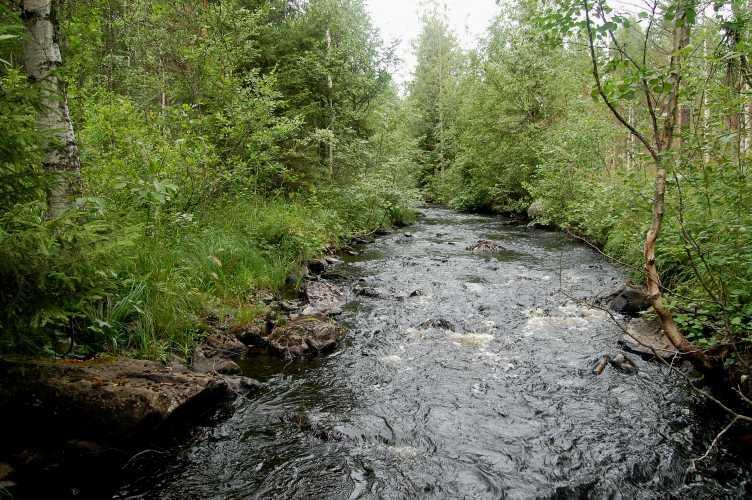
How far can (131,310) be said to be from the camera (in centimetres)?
565

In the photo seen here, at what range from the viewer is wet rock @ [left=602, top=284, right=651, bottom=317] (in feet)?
26.9

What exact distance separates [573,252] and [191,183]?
38.0 ft

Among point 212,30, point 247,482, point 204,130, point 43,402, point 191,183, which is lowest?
point 247,482

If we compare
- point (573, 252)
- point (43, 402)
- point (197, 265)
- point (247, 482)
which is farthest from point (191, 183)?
point (573, 252)

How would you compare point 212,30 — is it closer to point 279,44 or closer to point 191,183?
point 279,44

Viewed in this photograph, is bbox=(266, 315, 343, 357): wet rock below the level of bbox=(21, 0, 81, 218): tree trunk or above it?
below

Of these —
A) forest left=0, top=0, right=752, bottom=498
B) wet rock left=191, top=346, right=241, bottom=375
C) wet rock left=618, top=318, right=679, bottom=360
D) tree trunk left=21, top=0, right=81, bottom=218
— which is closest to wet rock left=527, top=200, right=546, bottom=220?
forest left=0, top=0, right=752, bottom=498

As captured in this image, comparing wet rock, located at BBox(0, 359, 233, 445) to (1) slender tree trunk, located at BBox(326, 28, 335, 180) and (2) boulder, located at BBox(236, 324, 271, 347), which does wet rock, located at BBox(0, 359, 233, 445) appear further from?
(1) slender tree trunk, located at BBox(326, 28, 335, 180)

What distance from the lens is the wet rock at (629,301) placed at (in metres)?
8.21

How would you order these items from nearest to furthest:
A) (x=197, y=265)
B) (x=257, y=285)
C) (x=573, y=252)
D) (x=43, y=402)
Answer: (x=43, y=402) → (x=197, y=265) → (x=257, y=285) → (x=573, y=252)

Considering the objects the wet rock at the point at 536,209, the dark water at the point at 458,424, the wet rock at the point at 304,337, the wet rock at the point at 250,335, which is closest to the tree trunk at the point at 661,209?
the dark water at the point at 458,424

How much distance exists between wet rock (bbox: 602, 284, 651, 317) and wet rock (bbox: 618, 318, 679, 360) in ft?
2.35

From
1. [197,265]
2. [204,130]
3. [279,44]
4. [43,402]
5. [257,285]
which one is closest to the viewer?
[43,402]

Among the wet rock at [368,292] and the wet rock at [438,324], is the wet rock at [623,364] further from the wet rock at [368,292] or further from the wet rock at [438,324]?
the wet rock at [368,292]
